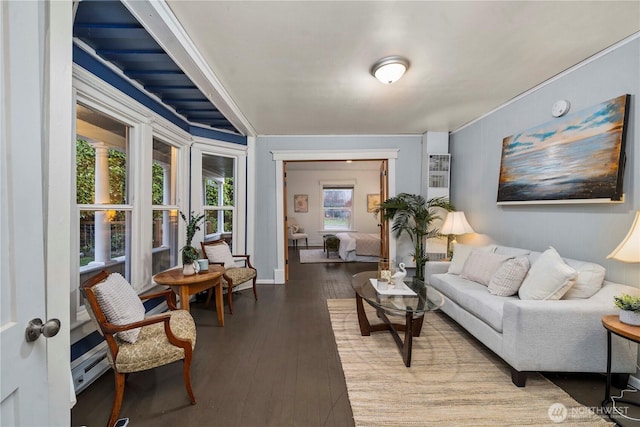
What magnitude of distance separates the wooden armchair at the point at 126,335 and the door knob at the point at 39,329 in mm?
807

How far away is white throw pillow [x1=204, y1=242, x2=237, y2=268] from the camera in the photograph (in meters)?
3.48

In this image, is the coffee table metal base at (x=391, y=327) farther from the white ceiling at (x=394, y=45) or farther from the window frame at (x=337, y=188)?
the window frame at (x=337, y=188)

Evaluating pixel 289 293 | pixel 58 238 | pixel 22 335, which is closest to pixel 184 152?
pixel 289 293

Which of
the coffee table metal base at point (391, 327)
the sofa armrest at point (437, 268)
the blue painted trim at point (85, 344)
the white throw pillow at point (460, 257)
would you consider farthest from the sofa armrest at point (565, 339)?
the blue painted trim at point (85, 344)

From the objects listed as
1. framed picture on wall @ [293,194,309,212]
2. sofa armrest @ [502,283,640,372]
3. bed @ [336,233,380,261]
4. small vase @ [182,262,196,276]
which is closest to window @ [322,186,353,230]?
framed picture on wall @ [293,194,309,212]

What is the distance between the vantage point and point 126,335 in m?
1.69

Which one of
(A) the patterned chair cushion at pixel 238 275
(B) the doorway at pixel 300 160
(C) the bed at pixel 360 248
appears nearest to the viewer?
(A) the patterned chair cushion at pixel 238 275

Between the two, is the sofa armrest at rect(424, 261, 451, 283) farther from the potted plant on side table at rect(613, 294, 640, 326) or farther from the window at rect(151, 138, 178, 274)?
the window at rect(151, 138, 178, 274)

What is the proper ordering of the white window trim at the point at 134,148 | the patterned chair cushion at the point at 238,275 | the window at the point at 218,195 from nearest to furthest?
the white window trim at the point at 134,148 < the patterned chair cushion at the point at 238,275 < the window at the point at 218,195

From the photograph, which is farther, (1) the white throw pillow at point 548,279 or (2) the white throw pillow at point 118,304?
(1) the white throw pillow at point 548,279

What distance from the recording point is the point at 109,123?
234 centimetres

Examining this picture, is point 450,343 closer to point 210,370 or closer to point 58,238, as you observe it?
point 210,370

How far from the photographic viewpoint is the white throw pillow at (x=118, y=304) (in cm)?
162

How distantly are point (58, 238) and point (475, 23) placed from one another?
2.64 m
